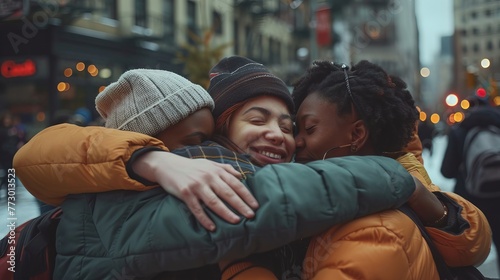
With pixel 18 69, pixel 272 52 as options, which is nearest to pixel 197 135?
pixel 18 69

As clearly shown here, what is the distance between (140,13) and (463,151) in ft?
57.0

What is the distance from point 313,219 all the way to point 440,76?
186 metres

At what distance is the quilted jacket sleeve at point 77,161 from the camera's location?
139 centimetres

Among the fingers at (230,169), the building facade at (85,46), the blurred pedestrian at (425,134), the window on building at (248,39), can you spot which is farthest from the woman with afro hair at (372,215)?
the window on building at (248,39)

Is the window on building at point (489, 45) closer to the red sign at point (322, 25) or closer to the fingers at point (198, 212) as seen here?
the red sign at point (322, 25)

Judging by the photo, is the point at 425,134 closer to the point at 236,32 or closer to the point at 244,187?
the point at 236,32

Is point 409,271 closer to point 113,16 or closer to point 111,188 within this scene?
point 111,188

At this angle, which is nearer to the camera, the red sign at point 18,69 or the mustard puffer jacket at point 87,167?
the mustard puffer jacket at point 87,167

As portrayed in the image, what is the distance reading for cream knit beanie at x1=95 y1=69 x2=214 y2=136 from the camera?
5.48 feet

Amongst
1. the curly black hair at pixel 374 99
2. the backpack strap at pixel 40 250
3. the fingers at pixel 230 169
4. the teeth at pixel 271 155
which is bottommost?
the backpack strap at pixel 40 250

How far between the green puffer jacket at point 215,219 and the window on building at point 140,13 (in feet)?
64.0

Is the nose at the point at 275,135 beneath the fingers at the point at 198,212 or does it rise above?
above

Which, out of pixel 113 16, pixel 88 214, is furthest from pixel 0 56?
pixel 88 214

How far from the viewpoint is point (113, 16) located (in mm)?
19062
